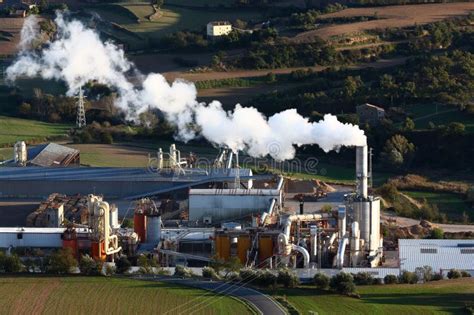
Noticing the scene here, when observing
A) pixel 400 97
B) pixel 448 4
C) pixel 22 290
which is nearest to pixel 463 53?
pixel 400 97

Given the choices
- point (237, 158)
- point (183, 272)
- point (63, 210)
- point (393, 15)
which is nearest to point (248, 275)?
point (183, 272)

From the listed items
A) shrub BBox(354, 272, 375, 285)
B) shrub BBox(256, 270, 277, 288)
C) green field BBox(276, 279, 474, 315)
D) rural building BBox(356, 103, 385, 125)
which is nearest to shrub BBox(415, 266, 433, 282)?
green field BBox(276, 279, 474, 315)

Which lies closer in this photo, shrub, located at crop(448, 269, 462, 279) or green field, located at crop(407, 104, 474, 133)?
shrub, located at crop(448, 269, 462, 279)

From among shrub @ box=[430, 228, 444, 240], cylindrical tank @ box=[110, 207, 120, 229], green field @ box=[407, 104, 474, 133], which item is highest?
green field @ box=[407, 104, 474, 133]

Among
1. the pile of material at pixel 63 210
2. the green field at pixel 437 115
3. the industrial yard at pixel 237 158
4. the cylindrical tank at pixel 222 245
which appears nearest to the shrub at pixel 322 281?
the industrial yard at pixel 237 158

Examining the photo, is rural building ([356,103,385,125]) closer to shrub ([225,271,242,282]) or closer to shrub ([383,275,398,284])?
shrub ([383,275,398,284])

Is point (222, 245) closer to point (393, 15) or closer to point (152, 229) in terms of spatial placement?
point (152, 229)
